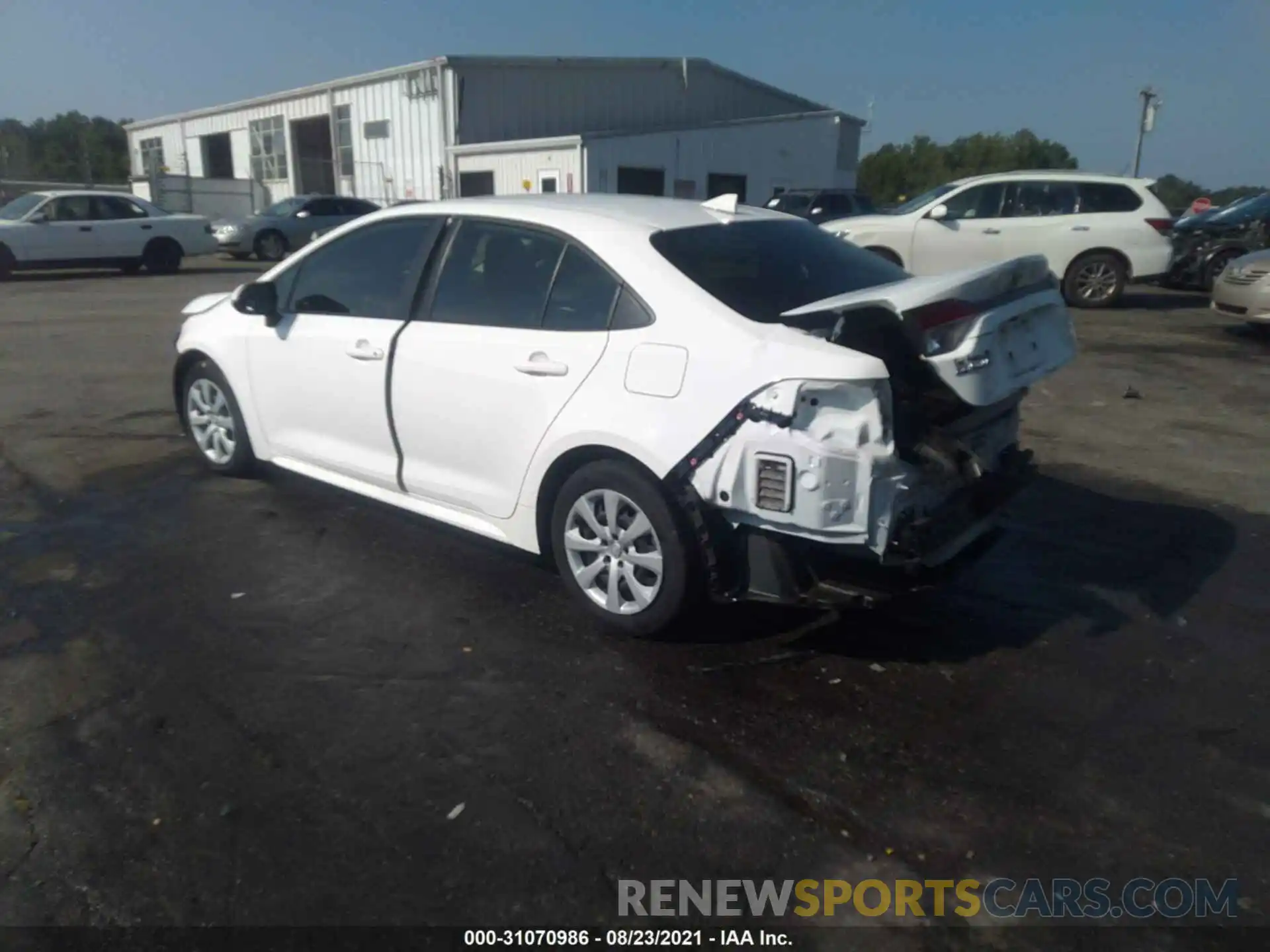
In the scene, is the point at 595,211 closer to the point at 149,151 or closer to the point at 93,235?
the point at 93,235

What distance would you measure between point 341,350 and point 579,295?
4.63 feet

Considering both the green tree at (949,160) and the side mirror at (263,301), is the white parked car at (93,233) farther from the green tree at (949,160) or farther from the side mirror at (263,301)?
the green tree at (949,160)

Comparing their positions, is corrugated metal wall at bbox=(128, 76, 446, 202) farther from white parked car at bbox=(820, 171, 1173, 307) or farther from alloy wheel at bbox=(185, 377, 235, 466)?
A: alloy wheel at bbox=(185, 377, 235, 466)

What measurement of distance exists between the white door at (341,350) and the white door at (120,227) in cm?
1631

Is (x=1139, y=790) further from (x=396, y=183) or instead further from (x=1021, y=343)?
(x=396, y=183)

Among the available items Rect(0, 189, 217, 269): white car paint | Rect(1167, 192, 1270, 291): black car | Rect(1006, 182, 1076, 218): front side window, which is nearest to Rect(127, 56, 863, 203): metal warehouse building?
Rect(0, 189, 217, 269): white car paint

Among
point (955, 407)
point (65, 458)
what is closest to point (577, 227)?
point (955, 407)

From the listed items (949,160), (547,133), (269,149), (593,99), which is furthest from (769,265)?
(949,160)

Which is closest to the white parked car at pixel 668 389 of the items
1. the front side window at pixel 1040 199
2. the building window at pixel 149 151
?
the front side window at pixel 1040 199

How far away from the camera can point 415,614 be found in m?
4.29

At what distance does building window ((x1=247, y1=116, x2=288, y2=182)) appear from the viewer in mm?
34469

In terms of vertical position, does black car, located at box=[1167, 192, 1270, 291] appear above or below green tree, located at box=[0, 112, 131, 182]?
below

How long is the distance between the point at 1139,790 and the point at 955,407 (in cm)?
148
